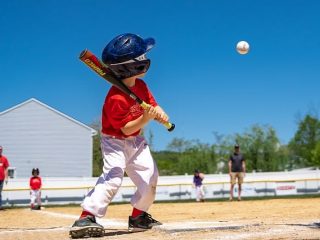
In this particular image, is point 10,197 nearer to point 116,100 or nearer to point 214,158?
point 116,100

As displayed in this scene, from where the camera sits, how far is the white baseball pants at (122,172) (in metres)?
5.27

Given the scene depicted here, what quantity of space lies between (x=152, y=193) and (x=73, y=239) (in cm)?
117

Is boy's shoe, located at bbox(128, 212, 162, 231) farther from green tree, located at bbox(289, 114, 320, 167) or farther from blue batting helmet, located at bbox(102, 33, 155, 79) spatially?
green tree, located at bbox(289, 114, 320, 167)

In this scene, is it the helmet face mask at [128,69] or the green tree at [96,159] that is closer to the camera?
the helmet face mask at [128,69]

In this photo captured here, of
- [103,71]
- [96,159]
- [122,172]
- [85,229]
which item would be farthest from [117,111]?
[96,159]

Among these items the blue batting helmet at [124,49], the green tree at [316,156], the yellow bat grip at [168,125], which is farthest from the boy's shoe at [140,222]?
the green tree at [316,156]

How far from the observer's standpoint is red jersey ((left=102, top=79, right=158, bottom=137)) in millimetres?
5414

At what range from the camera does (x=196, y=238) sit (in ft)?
15.0

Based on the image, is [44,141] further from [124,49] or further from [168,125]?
[168,125]

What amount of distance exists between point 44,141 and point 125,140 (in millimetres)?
36910

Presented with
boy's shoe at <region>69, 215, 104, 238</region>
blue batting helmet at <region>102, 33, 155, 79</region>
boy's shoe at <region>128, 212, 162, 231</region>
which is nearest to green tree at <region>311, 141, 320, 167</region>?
boy's shoe at <region>128, 212, 162, 231</region>

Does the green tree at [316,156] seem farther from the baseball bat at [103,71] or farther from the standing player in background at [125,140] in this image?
the baseball bat at [103,71]

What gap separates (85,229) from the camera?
503 cm

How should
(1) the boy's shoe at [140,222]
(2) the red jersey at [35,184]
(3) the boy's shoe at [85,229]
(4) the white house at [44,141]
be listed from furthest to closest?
1. (4) the white house at [44,141]
2. (2) the red jersey at [35,184]
3. (1) the boy's shoe at [140,222]
4. (3) the boy's shoe at [85,229]
